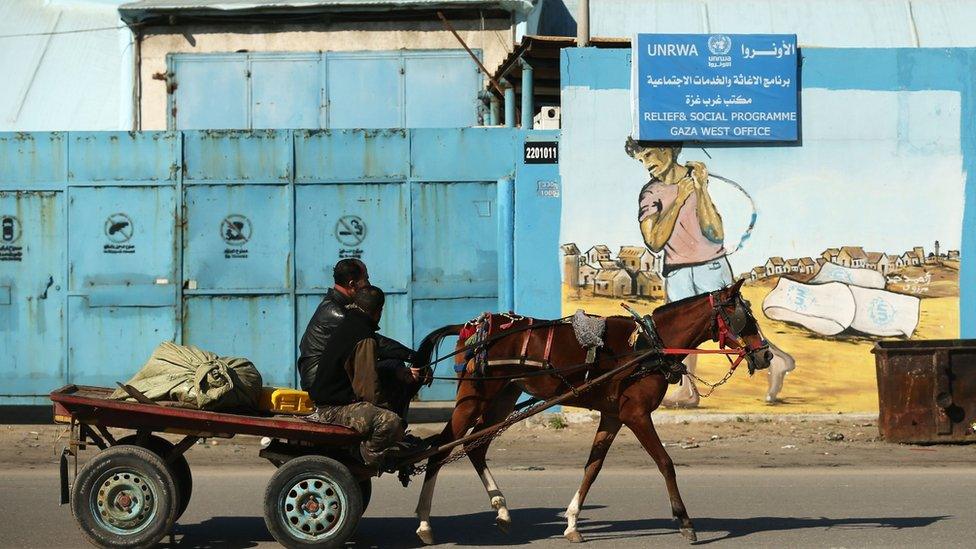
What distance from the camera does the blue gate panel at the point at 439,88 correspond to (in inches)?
775

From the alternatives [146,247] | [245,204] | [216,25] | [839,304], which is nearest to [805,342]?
[839,304]

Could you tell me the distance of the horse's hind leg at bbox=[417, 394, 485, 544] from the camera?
8047 millimetres

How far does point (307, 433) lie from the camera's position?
749cm

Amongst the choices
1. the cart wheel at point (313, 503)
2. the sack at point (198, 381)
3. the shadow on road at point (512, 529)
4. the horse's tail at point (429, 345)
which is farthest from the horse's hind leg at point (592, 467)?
the sack at point (198, 381)

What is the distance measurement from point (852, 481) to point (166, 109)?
1355cm

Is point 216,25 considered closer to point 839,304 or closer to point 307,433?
point 839,304

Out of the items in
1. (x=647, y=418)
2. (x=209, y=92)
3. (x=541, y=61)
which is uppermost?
(x=209, y=92)

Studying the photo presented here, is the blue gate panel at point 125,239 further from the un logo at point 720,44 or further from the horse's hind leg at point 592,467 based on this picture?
the horse's hind leg at point 592,467

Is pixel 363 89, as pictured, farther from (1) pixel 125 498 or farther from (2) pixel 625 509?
(1) pixel 125 498

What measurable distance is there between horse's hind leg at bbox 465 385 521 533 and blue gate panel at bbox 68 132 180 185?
7.25 metres

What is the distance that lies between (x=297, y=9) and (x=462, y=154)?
6481 mm

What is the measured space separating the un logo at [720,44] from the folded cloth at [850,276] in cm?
288

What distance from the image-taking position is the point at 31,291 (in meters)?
14.4

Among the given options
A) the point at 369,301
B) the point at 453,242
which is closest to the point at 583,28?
the point at 453,242
